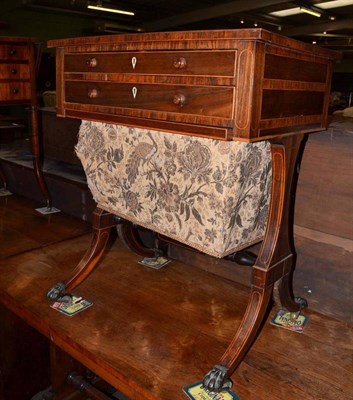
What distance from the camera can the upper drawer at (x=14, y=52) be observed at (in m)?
2.17

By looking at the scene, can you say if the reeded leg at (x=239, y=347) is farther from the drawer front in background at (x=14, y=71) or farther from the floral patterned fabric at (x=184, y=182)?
the drawer front in background at (x=14, y=71)

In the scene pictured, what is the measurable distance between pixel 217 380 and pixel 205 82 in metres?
0.71

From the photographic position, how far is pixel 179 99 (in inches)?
39.6

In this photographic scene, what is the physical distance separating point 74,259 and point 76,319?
49cm

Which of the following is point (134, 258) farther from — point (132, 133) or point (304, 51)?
point (304, 51)

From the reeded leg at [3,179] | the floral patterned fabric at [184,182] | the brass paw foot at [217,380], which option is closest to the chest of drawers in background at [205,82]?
the floral patterned fabric at [184,182]

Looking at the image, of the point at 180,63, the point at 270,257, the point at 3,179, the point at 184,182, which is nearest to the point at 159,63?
the point at 180,63

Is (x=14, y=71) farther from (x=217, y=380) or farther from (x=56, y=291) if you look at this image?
(x=217, y=380)

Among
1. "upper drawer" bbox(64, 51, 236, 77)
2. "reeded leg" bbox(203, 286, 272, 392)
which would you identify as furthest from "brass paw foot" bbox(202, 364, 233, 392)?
"upper drawer" bbox(64, 51, 236, 77)

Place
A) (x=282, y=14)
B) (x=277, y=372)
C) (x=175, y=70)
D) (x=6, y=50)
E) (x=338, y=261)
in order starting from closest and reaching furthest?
(x=175, y=70)
(x=277, y=372)
(x=338, y=261)
(x=6, y=50)
(x=282, y=14)

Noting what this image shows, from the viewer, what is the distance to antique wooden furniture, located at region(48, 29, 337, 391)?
0.91m

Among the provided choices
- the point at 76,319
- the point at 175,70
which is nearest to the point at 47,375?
the point at 76,319

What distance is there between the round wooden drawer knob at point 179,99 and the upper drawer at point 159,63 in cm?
5

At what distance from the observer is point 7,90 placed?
225cm
